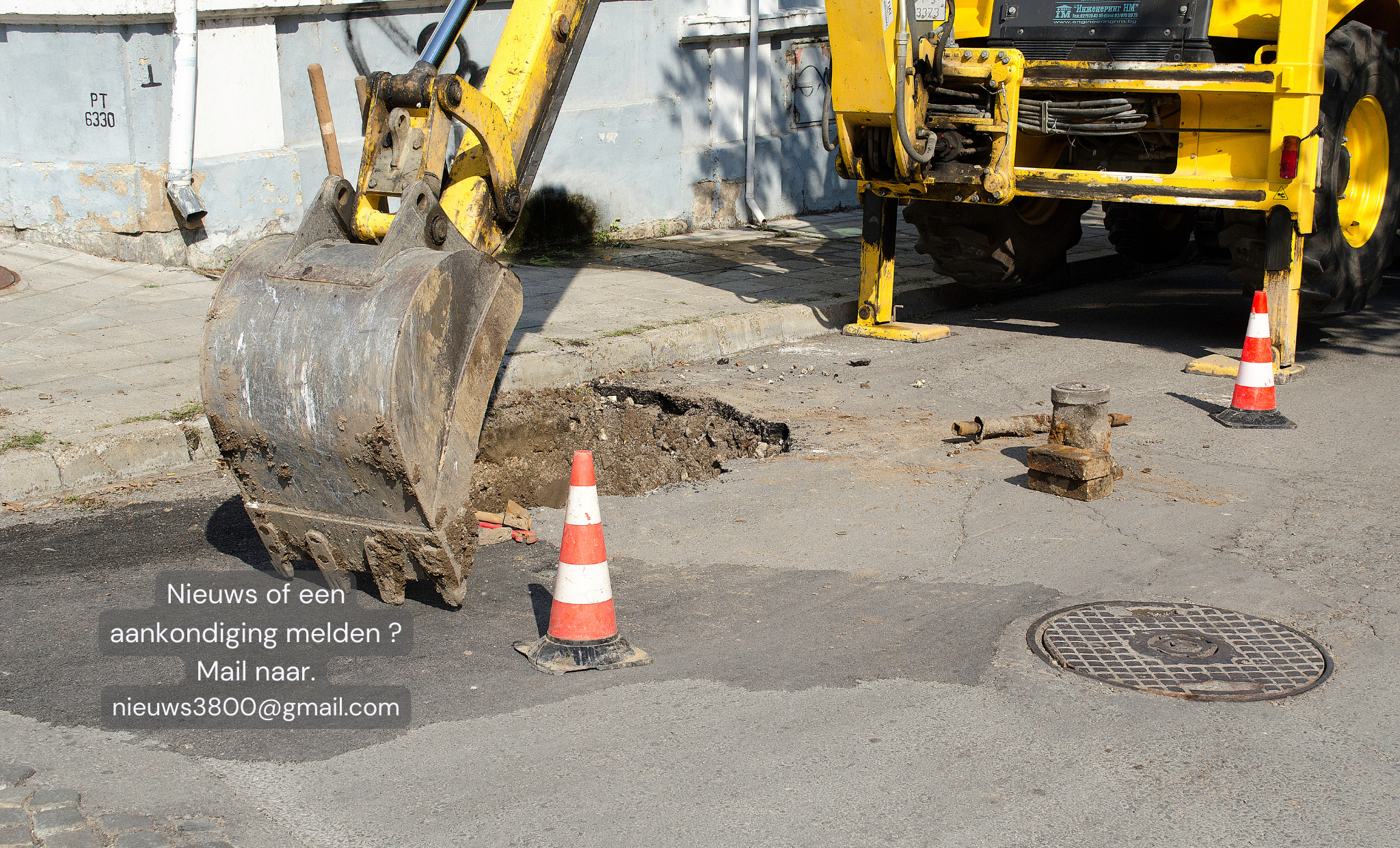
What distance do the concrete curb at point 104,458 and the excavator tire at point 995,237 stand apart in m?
5.34

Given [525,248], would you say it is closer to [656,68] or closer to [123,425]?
[656,68]

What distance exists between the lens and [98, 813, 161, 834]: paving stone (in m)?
3.00

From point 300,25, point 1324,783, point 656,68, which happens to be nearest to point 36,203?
point 300,25

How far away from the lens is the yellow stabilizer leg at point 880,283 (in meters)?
8.84

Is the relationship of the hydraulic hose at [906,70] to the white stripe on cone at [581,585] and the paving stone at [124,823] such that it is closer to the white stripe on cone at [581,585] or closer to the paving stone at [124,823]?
the white stripe on cone at [581,585]

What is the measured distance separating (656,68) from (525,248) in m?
2.51

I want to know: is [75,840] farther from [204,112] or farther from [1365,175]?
[1365,175]

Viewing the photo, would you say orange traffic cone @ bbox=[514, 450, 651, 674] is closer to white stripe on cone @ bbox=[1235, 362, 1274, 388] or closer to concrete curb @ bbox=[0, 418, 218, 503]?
concrete curb @ bbox=[0, 418, 218, 503]

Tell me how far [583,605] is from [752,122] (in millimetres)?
9909

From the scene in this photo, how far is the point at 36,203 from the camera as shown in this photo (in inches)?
366

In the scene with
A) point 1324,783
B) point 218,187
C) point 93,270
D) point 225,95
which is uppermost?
point 225,95

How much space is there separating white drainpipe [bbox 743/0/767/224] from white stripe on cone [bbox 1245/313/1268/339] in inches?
269

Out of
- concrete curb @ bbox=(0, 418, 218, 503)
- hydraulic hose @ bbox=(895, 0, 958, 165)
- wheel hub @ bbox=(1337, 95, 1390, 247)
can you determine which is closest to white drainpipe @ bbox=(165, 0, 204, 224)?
concrete curb @ bbox=(0, 418, 218, 503)

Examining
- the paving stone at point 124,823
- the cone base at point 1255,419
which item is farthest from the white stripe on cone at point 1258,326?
the paving stone at point 124,823
